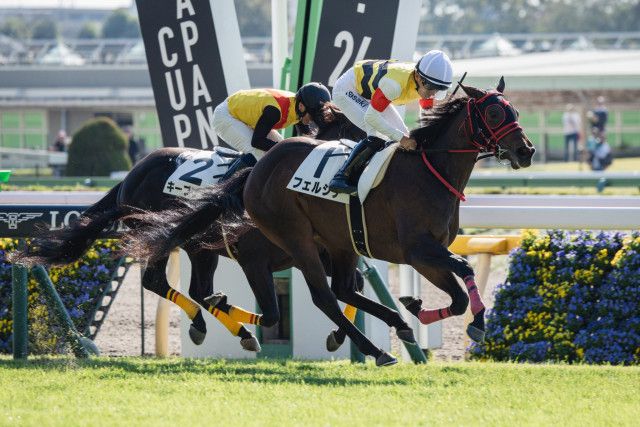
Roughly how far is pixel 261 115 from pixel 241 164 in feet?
1.12

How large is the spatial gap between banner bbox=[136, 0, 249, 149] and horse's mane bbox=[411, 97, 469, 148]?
7.80 ft

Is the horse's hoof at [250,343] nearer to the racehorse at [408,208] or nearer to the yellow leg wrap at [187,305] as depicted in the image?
the yellow leg wrap at [187,305]

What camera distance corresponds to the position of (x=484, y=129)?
595 cm

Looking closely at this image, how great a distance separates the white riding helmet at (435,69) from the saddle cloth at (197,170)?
158cm

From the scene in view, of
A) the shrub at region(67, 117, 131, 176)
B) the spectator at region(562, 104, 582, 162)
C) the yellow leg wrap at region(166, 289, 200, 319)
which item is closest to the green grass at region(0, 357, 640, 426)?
the yellow leg wrap at region(166, 289, 200, 319)

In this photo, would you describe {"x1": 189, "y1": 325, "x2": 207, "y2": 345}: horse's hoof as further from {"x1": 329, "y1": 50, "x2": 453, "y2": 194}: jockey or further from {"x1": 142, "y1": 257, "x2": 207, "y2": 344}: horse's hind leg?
{"x1": 329, "y1": 50, "x2": 453, "y2": 194}: jockey

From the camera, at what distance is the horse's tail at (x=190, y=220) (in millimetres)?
6852

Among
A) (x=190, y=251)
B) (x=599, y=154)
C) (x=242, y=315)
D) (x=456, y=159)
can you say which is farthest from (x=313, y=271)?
(x=599, y=154)

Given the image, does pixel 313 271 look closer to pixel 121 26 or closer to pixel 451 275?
pixel 451 275

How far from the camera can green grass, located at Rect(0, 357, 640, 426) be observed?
4.66m

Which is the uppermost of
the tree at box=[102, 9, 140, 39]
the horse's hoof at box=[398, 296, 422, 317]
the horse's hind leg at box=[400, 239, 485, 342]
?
the tree at box=[102, 9, 140, 39]

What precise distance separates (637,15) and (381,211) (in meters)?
85.7

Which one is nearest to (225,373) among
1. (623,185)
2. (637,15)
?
(623,185)

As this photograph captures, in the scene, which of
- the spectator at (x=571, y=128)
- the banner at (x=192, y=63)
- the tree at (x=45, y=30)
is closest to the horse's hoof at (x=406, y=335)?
the banner at (x=192, y=63)
